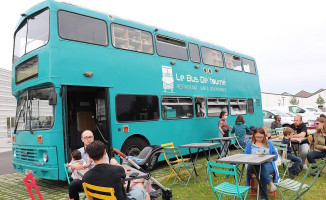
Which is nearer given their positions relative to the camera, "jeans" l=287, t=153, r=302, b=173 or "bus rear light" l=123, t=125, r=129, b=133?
"jeans" l=287, t=153, r=302, b=173

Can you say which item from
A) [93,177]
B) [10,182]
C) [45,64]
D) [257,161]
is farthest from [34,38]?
[257,161]

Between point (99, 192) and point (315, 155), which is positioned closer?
point (99, 192)

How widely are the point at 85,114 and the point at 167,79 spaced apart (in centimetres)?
269

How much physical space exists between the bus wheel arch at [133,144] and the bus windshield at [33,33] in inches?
123

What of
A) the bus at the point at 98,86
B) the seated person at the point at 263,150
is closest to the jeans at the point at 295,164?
the seated person at the point at 263,150

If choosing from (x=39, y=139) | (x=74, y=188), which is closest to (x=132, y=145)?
(x=39, y=139)

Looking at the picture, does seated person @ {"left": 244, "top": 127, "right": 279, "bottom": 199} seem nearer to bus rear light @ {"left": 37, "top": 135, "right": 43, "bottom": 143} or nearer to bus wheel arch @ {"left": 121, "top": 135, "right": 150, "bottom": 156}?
bus wheel arch @ {"left": 121, "top": 135, "right": 150, "bottom": 156}

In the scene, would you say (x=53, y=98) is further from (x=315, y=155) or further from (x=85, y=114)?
(x=315, y=155)

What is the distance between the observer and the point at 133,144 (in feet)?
24.0

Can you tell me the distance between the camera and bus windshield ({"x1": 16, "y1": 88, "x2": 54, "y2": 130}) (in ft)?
20.2

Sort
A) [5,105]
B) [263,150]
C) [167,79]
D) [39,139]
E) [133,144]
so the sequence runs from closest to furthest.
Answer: [263,150]
[39,139]
[133,144]
[167,79]
[5,105]

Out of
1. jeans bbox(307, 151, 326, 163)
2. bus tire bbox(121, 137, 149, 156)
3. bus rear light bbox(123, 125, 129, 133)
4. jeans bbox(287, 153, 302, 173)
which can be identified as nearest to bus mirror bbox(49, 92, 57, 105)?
bus rear light bbox(123, 125, 129, 133)

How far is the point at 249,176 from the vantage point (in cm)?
505

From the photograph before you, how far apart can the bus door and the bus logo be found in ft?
7.05
